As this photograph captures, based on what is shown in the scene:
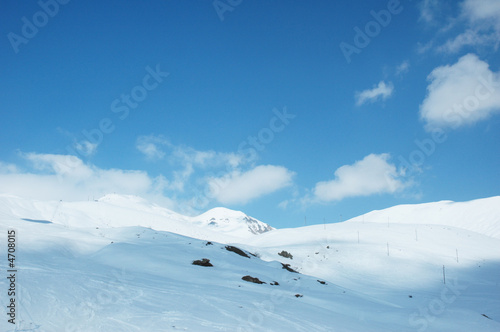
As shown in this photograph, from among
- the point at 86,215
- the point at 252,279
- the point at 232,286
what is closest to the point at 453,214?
the point at 86,215

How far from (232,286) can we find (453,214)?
482 ft

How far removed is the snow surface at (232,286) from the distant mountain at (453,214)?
259 feet

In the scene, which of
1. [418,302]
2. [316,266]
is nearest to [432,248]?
[316,266]

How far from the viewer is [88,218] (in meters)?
56.2

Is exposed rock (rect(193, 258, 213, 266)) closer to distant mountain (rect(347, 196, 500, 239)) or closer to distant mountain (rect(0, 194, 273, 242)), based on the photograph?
distant mountain (rect(0, 194, 273, 242))

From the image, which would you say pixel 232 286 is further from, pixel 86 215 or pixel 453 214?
pixel 453 214

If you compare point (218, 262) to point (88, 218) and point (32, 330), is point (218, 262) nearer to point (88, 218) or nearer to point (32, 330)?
point (32, 330)

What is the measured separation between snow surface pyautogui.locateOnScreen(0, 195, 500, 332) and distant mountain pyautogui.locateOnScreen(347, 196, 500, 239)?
78965 millimetres

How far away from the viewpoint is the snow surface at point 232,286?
360 inches

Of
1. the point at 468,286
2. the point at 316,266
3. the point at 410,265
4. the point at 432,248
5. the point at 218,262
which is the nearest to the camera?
the point at 218,262

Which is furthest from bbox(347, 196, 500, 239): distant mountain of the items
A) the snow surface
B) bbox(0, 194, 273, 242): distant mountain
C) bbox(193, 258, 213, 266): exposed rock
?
bbox(193, 258, 213, 266): exposed rock

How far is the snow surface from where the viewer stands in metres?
9.16

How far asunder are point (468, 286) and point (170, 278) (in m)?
34.4

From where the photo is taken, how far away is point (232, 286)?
609 inches
